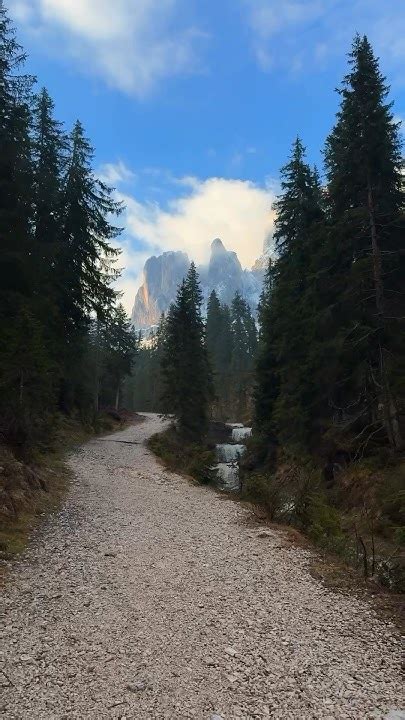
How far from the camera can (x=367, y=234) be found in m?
16.5

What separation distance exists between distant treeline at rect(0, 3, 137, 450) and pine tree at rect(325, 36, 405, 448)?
10955mm

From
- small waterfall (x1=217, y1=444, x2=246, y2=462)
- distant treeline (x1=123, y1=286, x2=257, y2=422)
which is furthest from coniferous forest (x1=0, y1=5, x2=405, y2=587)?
distant treeline (x1=123, y1=286, x2=257, y2=422)

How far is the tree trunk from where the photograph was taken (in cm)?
1406

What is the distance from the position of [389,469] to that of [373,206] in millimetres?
9769

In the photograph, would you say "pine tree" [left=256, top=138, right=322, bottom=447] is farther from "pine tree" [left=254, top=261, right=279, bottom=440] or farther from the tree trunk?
the tree trunk

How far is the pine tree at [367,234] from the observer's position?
1532 cm

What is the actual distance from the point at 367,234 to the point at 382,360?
17.5 ft

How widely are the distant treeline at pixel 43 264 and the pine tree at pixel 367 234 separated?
10955 mm

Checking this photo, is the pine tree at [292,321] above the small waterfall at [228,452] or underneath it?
above

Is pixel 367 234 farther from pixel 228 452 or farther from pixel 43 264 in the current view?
pixel 228 452

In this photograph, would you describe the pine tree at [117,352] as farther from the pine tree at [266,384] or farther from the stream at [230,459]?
the pine tree at [266,384]

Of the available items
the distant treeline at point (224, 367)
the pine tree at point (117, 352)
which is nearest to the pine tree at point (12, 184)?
the pine tree at point (117, 352)

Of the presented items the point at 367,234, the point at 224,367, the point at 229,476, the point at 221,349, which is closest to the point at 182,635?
the point at 367,234

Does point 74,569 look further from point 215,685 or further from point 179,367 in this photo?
point 179,367
